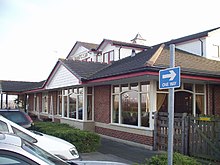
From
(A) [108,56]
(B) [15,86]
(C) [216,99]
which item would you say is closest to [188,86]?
(C) [216,99]

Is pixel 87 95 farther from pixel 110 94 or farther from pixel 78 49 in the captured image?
pixel 78 49

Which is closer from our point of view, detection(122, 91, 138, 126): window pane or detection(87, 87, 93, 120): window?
detection(122, 91, 138, 126): window pane

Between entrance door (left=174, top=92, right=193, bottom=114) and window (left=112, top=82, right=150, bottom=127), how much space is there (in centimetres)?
178

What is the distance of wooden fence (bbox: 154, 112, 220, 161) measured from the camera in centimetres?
895

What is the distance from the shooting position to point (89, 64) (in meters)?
17.8

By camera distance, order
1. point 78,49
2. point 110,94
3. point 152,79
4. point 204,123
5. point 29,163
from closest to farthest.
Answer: point 29,163 → point 204,123 → point 152,79 → point 110,94 → point 78,49

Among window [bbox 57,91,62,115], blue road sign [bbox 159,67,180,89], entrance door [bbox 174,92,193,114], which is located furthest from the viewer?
window [bbox 57,91,62,115]

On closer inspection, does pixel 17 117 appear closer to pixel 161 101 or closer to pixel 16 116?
pixel 16 116

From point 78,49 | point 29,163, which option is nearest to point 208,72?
point 29,163

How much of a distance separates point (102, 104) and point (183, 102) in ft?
15.8

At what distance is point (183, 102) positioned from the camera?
533 inches

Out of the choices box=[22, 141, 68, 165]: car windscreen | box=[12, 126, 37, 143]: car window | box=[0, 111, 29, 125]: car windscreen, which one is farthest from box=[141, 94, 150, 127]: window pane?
box=[22, 141, 68, 165]: car windscreen

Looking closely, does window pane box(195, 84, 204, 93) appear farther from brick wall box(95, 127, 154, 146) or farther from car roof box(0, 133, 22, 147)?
car roof box(0, 133, 22, 147)

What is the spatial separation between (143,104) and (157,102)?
0.68 meters
